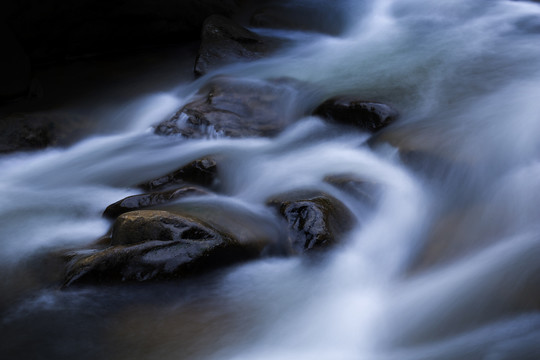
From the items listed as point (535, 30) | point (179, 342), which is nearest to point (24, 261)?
point (179, 342)

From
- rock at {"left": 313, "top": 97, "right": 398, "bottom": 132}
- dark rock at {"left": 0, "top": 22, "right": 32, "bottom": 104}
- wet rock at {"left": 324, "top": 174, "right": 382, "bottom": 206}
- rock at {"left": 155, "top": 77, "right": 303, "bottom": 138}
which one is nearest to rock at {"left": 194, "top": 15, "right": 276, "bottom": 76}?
rock at {"left": 155, "top": 77, "right": 303, "bottom": 138}

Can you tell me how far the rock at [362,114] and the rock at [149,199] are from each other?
6.29 feet

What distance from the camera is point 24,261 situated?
4156mm

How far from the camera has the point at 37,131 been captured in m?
6.68

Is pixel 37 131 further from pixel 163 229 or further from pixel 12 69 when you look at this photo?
pixel 163 229

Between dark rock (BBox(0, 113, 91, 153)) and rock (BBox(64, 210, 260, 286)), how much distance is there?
10.4ft

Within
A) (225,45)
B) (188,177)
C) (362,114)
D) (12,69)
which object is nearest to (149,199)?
(188,177)

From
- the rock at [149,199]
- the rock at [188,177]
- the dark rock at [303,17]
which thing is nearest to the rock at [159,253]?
the rock at [149,199]

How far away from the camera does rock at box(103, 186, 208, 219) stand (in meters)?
4.51

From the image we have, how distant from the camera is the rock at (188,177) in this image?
5.01 meters

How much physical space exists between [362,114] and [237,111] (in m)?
1.45

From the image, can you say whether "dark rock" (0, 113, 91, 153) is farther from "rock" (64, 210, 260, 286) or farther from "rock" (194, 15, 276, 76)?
"rock" (64, 210, 260, 286)

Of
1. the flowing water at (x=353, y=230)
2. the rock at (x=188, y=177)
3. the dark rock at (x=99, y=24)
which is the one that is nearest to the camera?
the flowing water at (x=353, y=230)

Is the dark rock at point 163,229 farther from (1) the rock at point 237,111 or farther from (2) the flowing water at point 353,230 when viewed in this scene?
(1) the rock at point 237,111
